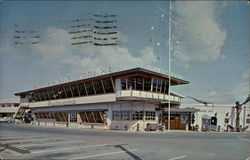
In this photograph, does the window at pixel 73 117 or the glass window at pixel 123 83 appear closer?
the glass window at pixel 123 83

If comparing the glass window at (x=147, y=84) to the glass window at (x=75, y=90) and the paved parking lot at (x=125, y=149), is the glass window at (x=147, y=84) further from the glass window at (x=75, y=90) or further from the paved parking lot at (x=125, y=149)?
the paved parking lot at (x=125, y=149)

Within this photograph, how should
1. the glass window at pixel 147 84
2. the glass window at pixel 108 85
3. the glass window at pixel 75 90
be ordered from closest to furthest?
1. the glass window at pixel 147 84
2. the glass window at pixel 108 85
3. the glass window at pixel 75 90

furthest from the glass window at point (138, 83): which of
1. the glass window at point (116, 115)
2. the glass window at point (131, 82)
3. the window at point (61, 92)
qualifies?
the window at point (61, 92)

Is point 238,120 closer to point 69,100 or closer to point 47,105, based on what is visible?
point 69,100

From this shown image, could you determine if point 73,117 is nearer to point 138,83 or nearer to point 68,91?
point 68,91

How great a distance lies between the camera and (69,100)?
36.9 metres

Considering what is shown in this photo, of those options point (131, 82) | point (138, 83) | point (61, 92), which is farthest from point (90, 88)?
point (61, 92)

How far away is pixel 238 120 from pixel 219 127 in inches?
157

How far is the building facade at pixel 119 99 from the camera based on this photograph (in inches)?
1101

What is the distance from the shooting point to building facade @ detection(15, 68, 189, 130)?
28.0m

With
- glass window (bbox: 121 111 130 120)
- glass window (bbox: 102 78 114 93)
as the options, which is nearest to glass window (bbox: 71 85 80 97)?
glass window (bbox: 102 78 114 93)

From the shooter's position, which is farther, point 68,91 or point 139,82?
point 68,91

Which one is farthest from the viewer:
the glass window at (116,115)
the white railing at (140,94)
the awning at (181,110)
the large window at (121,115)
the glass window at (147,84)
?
→ the awning at (181,110)

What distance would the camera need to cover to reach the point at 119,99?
90.1 feet
